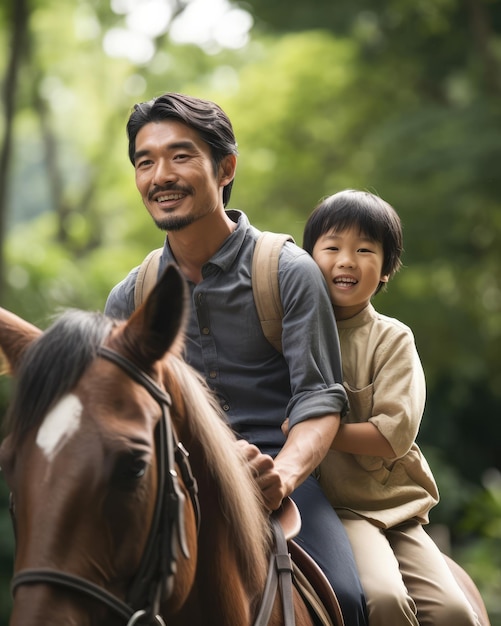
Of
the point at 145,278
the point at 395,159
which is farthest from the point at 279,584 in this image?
the point at 395,159

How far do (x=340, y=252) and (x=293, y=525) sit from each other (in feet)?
3.60

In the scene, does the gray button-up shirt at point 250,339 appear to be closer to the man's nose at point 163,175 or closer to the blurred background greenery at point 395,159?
the man's nose at point 163,175

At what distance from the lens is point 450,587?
3.31m

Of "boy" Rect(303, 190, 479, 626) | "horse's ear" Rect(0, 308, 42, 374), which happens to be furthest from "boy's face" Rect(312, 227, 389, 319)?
"horse's ear" Rect(0, 308, 42, 374)

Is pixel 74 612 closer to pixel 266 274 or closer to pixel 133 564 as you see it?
pixel 133 564

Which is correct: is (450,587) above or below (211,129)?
below

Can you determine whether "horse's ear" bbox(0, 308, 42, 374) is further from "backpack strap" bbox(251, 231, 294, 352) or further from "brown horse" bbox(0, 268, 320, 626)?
"backpack strap" bbox(251, 231, 294, 352)

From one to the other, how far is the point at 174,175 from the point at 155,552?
142 cm

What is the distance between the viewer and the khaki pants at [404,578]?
3.04 m

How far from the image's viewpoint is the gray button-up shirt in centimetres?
329

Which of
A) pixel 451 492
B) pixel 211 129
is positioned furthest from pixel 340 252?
pixel 451 492

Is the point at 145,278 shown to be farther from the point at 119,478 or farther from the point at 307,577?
the point at 119,478

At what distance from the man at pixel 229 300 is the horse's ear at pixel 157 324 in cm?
84

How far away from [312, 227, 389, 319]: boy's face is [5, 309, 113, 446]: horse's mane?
1.35 m
